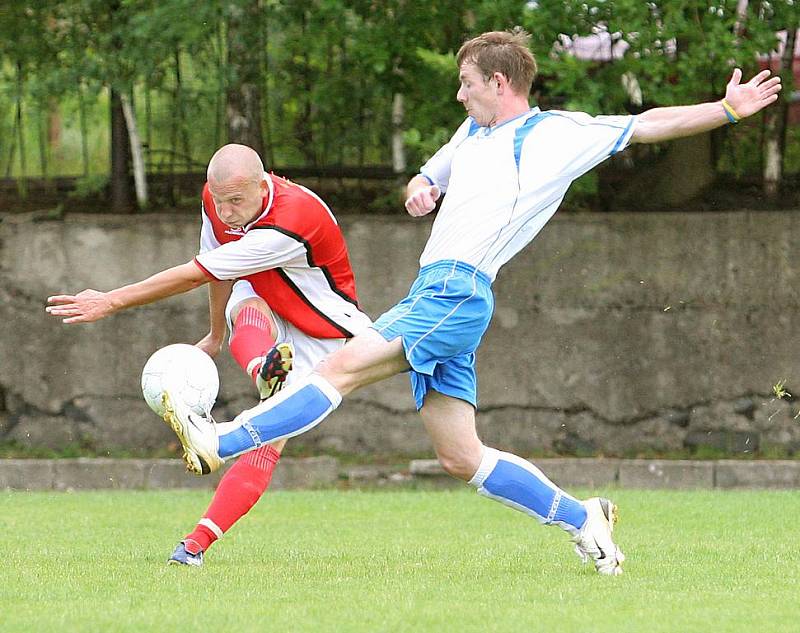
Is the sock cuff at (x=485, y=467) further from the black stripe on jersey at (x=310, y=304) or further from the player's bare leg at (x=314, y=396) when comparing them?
the black stripe on jersey at (x=310, y=304)

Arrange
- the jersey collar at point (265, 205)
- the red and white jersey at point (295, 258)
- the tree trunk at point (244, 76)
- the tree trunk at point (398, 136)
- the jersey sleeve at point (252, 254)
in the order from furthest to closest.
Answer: the tree trunk at point (398, 136)
the tree trunk at point (244, 76)
the jersey collar at point (265, 205)
the red and white jersey at point (295, 258)
the jersey sleeve at point (252, 254)

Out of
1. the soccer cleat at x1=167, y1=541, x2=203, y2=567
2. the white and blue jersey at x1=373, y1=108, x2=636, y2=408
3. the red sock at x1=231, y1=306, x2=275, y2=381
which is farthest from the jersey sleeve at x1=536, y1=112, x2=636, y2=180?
the soccer cleat at x1=167, y1=541, x2=203, y2=567

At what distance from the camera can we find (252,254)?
18.7ft

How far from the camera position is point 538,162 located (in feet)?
17.7

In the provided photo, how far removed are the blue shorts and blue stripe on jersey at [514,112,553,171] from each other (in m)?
0.50

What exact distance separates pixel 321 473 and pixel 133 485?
148cm

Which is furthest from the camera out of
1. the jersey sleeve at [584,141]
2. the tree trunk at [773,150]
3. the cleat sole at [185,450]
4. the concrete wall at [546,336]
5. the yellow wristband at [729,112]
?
the tree trunk at [773,150]

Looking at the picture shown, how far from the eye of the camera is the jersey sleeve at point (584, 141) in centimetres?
542

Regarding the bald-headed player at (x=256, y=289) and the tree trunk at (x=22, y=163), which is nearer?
the bald-headed player at (x=256, y=289)

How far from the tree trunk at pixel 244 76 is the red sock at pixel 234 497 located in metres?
5.57

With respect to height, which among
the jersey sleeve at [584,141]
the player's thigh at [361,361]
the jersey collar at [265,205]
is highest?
the jersey sleeve at [584,141]

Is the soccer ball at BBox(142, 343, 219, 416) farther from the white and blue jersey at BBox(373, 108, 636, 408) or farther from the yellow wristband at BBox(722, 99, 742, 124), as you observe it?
the yellow wristband at BBox(722, 99, 742, 124)

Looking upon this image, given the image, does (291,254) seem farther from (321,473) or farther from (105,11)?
(105,11)

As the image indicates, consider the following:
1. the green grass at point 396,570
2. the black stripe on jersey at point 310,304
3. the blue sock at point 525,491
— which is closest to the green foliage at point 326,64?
the green grass at point 396,570
